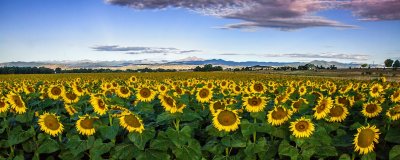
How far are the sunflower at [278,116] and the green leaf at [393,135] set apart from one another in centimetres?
141

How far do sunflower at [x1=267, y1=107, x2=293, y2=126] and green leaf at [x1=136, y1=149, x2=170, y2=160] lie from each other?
62.6 inches

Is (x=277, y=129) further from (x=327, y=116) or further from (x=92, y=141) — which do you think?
(x=92, y=141)

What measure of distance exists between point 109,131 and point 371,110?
417 centimetres

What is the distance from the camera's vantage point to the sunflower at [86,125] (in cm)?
636

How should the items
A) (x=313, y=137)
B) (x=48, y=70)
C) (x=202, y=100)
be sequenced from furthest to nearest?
(x=48, y=70), (x=202, y=100), (x=313, y=137)

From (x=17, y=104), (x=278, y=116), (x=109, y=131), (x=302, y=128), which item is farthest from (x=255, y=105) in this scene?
(x=17, y=104)

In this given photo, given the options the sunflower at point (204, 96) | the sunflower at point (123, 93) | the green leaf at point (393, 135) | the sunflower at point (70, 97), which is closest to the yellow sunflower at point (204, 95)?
the sunflower at point (204, 96)

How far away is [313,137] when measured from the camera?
5762 millimetres

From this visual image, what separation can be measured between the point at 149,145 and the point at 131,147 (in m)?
0.27

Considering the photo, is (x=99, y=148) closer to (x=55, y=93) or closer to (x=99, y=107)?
(x=99, y=107)

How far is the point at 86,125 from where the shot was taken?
635 cm

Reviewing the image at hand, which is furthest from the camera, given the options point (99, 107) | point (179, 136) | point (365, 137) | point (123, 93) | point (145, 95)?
point (123, 93)

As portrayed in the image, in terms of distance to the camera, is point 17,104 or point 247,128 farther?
point 17,104

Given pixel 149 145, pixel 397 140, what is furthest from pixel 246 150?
pixel 397 140
